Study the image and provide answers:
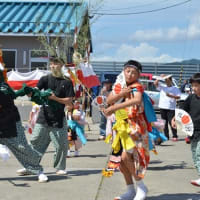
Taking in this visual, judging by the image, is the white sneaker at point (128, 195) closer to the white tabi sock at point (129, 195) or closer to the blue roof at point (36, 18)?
the white tabi sock at point (129, 195)

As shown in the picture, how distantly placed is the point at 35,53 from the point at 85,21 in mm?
3752

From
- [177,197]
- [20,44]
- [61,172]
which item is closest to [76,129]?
[61,172]

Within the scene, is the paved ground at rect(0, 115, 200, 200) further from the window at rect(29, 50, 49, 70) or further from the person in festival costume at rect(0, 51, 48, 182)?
the window at rect(29, 50, 49, 70)

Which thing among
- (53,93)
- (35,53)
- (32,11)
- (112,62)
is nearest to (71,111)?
(53,93)

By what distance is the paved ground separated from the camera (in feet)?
17.4

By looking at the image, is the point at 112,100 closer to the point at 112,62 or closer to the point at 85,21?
the point at 85,21

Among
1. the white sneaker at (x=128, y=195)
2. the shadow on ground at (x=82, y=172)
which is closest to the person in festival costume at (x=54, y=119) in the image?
the shadow on ground at (x=82, y=172)

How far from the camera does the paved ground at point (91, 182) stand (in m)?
5.31

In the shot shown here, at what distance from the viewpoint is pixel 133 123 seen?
4.87 meters

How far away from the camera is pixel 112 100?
484 cm

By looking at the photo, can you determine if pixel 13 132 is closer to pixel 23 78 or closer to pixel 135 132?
pixel 135 132

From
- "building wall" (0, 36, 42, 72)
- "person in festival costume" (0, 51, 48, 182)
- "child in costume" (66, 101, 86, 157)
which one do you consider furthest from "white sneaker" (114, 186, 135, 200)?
"building wall" (0, 36, 42, 72)

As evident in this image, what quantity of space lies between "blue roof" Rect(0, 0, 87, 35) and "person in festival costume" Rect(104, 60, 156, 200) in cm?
982

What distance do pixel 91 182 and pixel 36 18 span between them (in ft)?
40.5
